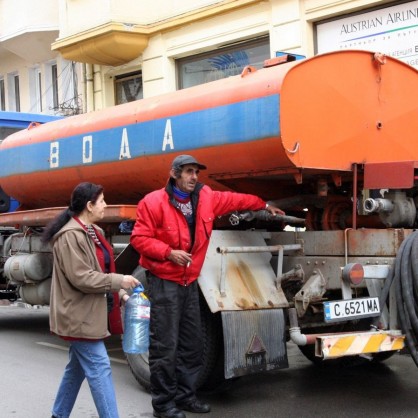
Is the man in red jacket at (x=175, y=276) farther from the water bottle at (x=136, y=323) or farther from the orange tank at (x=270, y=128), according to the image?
the orange tank at (x=270, y=128)

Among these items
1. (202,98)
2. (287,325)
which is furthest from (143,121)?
(287,325)

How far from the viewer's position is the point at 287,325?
20.0 feet

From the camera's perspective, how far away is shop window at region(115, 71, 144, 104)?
16906mm

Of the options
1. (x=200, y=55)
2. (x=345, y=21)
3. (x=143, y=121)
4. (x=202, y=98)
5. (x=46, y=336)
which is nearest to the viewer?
(x=202, y=98)

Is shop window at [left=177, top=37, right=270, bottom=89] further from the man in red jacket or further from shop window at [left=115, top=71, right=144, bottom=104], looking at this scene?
the man in red jacket

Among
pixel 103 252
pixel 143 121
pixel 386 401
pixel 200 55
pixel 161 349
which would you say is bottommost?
pixel 386 401

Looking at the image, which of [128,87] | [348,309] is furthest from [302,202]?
[128,87]

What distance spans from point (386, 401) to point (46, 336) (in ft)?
15.5

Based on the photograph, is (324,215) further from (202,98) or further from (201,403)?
(201,403)

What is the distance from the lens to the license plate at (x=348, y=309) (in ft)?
17.7

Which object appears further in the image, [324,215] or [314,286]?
[324,215]

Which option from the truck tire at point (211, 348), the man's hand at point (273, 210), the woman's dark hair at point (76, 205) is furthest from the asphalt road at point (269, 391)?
the woman's dark hair at point (76, 205)

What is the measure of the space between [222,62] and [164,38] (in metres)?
1.49

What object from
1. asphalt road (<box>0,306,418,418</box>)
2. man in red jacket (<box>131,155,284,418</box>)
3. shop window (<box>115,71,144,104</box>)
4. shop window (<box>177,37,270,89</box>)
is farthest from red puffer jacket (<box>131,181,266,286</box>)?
shop window (<box>115,71,144,104</box>)
